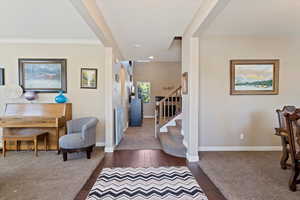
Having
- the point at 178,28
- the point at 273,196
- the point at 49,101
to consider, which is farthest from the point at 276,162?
the point at 49,101

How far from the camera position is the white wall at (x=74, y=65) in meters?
4.44

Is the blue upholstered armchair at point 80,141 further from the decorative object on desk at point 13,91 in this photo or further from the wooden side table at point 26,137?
the decorative object on desk at point 13,91

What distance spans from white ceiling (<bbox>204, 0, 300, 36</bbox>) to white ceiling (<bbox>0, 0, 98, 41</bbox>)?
96.2 inches

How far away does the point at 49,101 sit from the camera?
4.52 metres

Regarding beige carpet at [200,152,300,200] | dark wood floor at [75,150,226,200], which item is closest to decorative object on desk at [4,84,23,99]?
dark wood floor at [75,150,226,200]

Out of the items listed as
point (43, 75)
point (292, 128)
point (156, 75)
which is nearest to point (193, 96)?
point (292, 128)

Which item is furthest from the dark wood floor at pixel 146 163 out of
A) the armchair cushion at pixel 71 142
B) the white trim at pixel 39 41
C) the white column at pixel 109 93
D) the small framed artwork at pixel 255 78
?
the white trim at pixel 39 41

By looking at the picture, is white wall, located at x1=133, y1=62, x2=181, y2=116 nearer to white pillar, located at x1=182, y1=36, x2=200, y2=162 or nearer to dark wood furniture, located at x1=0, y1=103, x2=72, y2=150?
dark wood furniture, located at x1=0, y1=103, x2=72, y2=150

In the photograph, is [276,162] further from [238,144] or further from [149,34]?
[149,34]

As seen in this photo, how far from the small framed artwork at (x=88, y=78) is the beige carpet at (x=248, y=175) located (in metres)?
A: 2.94

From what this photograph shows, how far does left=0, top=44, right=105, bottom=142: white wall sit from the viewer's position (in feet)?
14.6

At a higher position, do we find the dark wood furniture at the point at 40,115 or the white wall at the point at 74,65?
the white wall at the point at 74,65

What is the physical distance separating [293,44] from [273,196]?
341cm

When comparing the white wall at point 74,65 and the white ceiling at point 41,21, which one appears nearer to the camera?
the white ceiling at point 41,21
